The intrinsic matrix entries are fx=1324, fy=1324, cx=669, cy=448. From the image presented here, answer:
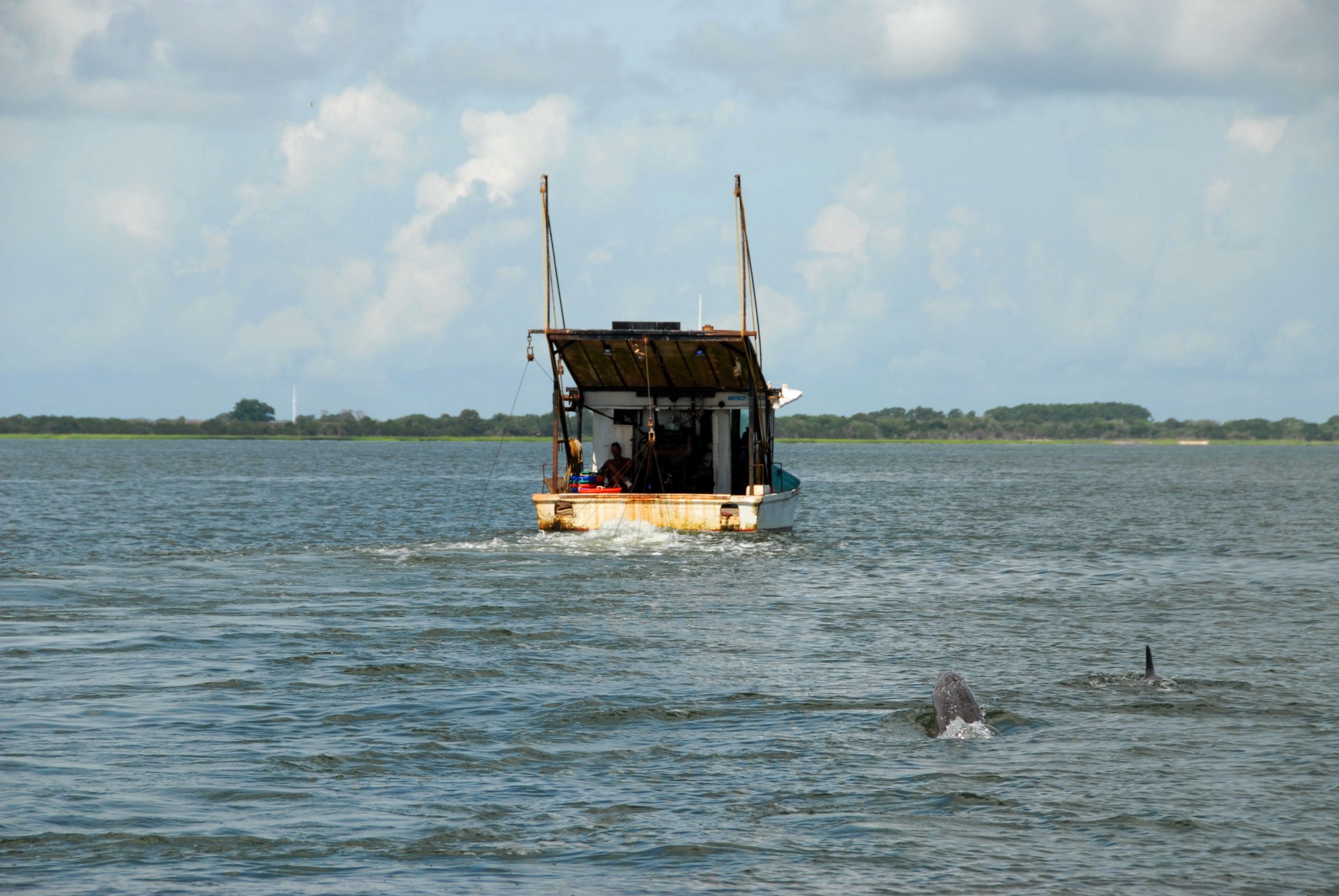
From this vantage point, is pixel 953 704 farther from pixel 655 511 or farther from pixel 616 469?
pixel 616 469

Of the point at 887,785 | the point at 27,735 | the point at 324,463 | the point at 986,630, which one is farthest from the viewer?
the point at 324,463

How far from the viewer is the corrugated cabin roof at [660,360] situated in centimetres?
2819

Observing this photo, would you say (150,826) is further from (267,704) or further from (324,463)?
(324,463)

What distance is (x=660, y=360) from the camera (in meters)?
29.4

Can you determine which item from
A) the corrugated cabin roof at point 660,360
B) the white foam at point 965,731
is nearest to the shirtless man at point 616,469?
the corrugated cabin roof at point 660,360

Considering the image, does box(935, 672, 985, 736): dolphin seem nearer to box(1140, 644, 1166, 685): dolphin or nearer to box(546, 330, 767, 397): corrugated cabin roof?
box(1140, 644, 1166, 685): dolphin

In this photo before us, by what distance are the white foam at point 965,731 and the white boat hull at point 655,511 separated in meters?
16.7

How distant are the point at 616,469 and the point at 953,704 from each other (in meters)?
19.4

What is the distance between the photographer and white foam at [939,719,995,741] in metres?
11.4

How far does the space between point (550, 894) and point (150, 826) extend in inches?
121

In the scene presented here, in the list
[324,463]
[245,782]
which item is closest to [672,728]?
[245,782]

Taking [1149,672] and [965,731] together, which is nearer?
[965,731]

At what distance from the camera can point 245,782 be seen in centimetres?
1002

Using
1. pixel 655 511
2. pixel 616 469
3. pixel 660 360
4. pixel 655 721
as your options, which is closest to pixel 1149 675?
pixel 655 721
